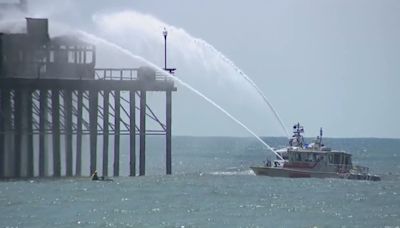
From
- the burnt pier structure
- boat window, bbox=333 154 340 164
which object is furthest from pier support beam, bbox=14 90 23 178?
boat window, bbox=333 154 340 164

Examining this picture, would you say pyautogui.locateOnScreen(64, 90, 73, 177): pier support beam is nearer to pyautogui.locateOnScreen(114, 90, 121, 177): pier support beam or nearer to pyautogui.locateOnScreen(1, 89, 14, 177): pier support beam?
pyautogui.locateOnScreen(114, 90, 121, 177): pier support beam

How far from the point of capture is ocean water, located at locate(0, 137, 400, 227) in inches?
2173

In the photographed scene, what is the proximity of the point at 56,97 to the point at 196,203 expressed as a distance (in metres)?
18.4

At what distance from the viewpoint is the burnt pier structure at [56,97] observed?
78250 millimetres

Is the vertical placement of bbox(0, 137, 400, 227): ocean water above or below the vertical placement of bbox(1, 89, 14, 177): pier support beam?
below

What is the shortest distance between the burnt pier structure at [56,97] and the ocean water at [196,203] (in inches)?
93.8

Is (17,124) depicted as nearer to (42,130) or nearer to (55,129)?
(42,130)

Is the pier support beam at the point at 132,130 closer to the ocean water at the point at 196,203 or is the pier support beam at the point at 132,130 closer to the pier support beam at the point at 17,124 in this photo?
the ocean water at the point at 196,203

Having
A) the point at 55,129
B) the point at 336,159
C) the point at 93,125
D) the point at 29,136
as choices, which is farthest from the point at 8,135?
the point at 336,159

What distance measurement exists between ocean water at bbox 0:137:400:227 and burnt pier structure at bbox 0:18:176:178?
7.82 feet

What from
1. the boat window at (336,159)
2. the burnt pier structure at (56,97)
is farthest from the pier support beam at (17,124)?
the boat window at (336,159)

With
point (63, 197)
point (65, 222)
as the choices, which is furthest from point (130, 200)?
point (65, 222)

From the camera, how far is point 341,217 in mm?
58281

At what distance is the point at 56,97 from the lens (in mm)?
79188
